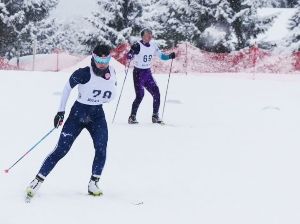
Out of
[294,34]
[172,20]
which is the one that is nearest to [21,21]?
[172,20]

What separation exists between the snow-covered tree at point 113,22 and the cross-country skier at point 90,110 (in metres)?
24.3

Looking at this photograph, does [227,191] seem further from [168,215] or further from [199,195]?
[168,215]

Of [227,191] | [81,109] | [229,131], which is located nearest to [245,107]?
[229,131]

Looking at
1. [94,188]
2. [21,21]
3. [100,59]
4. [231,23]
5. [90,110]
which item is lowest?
[21,21]

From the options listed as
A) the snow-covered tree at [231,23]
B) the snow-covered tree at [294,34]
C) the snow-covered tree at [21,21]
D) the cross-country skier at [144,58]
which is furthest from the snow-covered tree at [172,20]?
→ the cross-country skier at [144,58]

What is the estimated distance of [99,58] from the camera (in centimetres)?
574

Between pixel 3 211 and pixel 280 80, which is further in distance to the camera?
pixel 280 80

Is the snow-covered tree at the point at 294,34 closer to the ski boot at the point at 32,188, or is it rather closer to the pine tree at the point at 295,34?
the pine tree at the point at 295,34

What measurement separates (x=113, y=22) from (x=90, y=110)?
2524 cm

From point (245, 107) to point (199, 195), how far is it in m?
8.94

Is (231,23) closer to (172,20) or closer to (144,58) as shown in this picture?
(172,20)

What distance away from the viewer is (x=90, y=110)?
6.05 meters

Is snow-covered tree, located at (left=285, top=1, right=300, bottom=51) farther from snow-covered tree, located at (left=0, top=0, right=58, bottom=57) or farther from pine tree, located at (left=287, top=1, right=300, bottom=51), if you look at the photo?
snow-covered tree, located at (left=0, top=0, right=58, bottom=57)

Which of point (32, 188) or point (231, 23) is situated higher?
point (231, 23)
